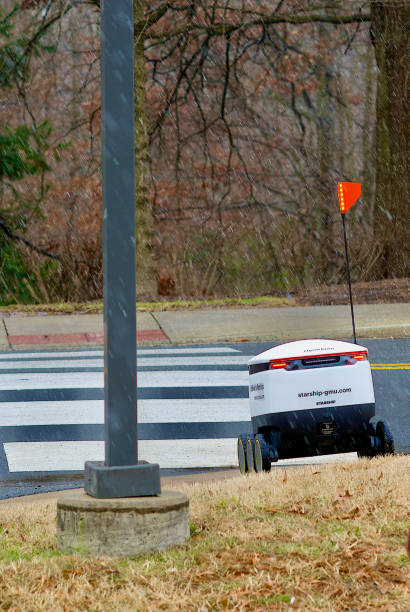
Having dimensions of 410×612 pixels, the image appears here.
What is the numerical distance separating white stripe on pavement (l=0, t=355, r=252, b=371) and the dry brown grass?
695 cm

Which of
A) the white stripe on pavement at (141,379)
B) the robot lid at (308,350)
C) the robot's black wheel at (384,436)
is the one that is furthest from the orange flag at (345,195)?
the robot lid at (308,350)

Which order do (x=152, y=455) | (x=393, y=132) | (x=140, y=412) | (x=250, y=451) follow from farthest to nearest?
1. (x=393, y=132)
2. (x=140, y=412)
3. (x=152, y=455)
4. (x=250, y=451)

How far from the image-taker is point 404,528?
4.70 meters

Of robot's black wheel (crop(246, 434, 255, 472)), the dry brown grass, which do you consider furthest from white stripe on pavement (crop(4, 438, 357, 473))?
the dry brown grass

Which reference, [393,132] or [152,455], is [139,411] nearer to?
[152,455]

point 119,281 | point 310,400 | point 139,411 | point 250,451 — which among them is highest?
point 119,281

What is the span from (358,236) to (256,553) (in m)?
19.5

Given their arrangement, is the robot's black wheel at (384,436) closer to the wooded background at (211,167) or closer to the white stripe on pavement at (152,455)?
the white stripe on pavement at (152,455)

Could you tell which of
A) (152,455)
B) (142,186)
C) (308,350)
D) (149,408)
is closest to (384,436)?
(308,350)

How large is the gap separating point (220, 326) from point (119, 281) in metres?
10.9

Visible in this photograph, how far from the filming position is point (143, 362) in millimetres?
12742

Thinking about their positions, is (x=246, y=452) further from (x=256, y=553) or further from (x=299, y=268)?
(x=299, y=268)

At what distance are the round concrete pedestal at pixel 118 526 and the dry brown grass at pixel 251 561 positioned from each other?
72mm

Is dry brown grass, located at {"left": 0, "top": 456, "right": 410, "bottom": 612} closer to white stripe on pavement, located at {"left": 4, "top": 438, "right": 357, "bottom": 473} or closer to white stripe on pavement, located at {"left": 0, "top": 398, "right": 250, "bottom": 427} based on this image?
white stripe on pavement, located at {"left": 4, "top": 438, "right": 357, "bottom": 473}
